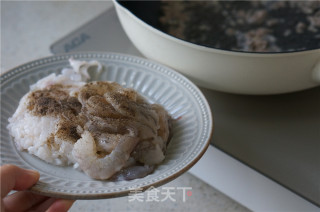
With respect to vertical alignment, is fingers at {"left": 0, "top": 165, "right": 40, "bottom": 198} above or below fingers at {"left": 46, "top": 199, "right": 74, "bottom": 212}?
above

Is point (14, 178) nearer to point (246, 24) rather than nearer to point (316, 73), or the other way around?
point (316, 73)

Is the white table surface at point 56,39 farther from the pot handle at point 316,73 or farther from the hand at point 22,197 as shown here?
the pot handle at point 316,73

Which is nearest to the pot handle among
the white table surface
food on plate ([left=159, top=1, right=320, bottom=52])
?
food on plate ([left=159, top=1, right=320, bottom=52])

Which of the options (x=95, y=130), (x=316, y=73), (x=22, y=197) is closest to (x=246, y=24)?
(x=316, y=73)

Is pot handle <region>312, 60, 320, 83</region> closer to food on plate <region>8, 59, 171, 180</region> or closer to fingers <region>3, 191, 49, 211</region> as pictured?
food on plate <region>8, 59, 171, 180</region>

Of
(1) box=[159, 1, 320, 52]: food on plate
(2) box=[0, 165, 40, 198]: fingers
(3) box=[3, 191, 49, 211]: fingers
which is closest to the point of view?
(2) box=[0, 165, 40, 198]: fingers

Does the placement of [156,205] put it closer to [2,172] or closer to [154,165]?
[154,165]
